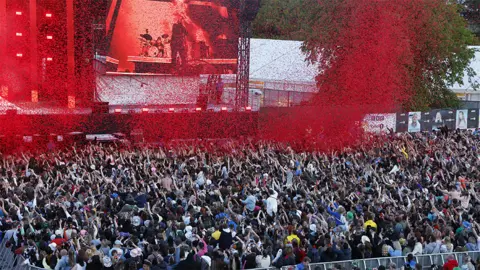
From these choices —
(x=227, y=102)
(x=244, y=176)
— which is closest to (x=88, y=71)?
(x=227, y=102)

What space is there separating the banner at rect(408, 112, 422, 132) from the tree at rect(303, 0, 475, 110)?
5.10 feet

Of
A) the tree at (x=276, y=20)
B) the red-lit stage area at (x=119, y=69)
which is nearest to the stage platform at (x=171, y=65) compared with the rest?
the red-lit stage area at (x=119, y=69)

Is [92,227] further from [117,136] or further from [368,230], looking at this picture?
[117,136]

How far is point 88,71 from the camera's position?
1872 cm

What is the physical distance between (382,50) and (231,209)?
1626 cm

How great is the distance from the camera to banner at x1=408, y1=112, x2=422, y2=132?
68.9 ft

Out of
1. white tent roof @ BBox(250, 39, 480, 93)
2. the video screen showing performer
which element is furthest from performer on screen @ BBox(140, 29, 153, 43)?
white tent roof @ BBox(250, 39, 480, 93)

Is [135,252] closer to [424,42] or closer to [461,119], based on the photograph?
[461,119]

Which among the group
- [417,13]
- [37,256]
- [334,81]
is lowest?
[37,256]

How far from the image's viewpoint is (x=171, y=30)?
20094mm

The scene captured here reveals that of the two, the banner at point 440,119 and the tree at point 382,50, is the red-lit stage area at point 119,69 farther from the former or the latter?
the banner at point 440,119

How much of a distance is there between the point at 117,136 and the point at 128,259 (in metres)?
12.0

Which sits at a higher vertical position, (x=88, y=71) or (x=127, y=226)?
(x=88, y=71)

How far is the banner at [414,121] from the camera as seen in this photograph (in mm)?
21000
